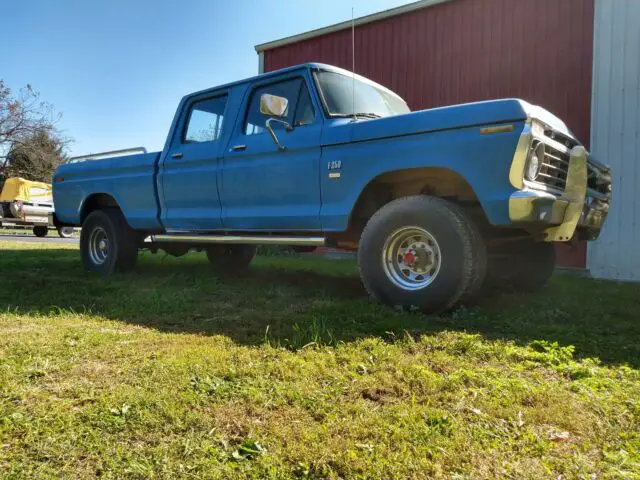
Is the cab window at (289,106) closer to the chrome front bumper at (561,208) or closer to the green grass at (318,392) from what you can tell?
the green grass at (318,392)

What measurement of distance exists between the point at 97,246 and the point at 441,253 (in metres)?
4.80

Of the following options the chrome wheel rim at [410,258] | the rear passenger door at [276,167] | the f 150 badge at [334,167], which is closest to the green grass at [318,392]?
the chrome wheel rim at [410,258]

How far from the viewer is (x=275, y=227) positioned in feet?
15.2

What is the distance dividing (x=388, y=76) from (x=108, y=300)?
22.6 feet

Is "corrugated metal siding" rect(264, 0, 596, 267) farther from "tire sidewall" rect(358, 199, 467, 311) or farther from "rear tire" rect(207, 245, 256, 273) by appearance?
"rear tire" rect(207, 245, 256, 273)

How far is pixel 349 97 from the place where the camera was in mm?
4602

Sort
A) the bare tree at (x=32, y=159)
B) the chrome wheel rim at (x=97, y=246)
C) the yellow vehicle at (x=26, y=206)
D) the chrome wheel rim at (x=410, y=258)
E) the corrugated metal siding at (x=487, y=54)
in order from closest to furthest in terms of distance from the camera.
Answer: the chrome wheel rim at (x=410, y=258) → the chrome wheel rim at (x=97, y=246) → the corrugated metal siding at (x=487, y=54) → the yellow vehicle at (x=26, y=206) → the bare tree at (x=32, y=159)

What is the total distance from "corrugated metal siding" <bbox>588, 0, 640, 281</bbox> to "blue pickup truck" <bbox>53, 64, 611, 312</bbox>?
2514 mm

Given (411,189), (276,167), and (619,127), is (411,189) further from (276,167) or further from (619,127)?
A: (619,127)

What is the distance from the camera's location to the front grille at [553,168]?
3554mm

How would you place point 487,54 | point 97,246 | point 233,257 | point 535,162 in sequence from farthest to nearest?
point 487,54, point 233,257, point 97,246, point 535,162

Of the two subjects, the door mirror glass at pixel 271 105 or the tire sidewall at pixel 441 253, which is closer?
the tire sidewall at pixel 441 253

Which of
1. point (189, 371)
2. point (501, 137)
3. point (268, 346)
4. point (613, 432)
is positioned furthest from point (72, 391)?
point (501, 137)

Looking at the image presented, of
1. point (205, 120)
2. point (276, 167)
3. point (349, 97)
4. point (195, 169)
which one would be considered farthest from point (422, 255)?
point (205, 120)
